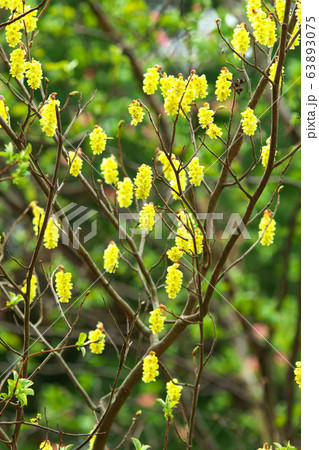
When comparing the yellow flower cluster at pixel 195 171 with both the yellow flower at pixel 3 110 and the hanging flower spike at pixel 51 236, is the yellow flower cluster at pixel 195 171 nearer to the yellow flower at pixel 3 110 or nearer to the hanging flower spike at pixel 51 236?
the hanging flower spike at pixel 51 236

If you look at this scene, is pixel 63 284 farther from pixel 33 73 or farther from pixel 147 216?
pixel 33 73

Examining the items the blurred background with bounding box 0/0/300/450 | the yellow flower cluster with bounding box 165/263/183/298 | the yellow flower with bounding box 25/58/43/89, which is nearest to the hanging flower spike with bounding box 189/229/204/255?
the yellow flower cluster with bounding box 165/263/183/298

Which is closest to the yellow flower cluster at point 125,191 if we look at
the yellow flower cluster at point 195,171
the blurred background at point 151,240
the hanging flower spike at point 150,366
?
the yellow flower cluster at point 195,171

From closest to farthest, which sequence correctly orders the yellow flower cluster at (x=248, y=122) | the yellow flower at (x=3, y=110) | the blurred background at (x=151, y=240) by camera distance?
the yellow flower cluster at (x=248, y=122) < the yellow flower at (x=3, y=110) < the blurred background at (x=151, y=240)

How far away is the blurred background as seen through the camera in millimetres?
3449

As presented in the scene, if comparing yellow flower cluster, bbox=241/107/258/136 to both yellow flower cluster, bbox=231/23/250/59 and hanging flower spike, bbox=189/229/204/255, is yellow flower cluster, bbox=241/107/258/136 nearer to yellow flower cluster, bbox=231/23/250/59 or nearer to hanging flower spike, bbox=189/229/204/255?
yellow flower cluster, bbox=231/23/250/59

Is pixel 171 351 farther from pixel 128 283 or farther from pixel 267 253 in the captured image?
pixel 267 253

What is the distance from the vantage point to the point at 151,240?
150 inches

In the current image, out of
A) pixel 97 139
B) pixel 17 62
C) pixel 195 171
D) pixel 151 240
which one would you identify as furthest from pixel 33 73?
pixel 151 240

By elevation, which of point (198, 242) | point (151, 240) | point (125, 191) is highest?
point (125, 191)

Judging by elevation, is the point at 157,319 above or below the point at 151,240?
above

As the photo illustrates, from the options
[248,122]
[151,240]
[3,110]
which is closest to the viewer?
[248,122]

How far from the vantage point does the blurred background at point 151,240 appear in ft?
11.3
